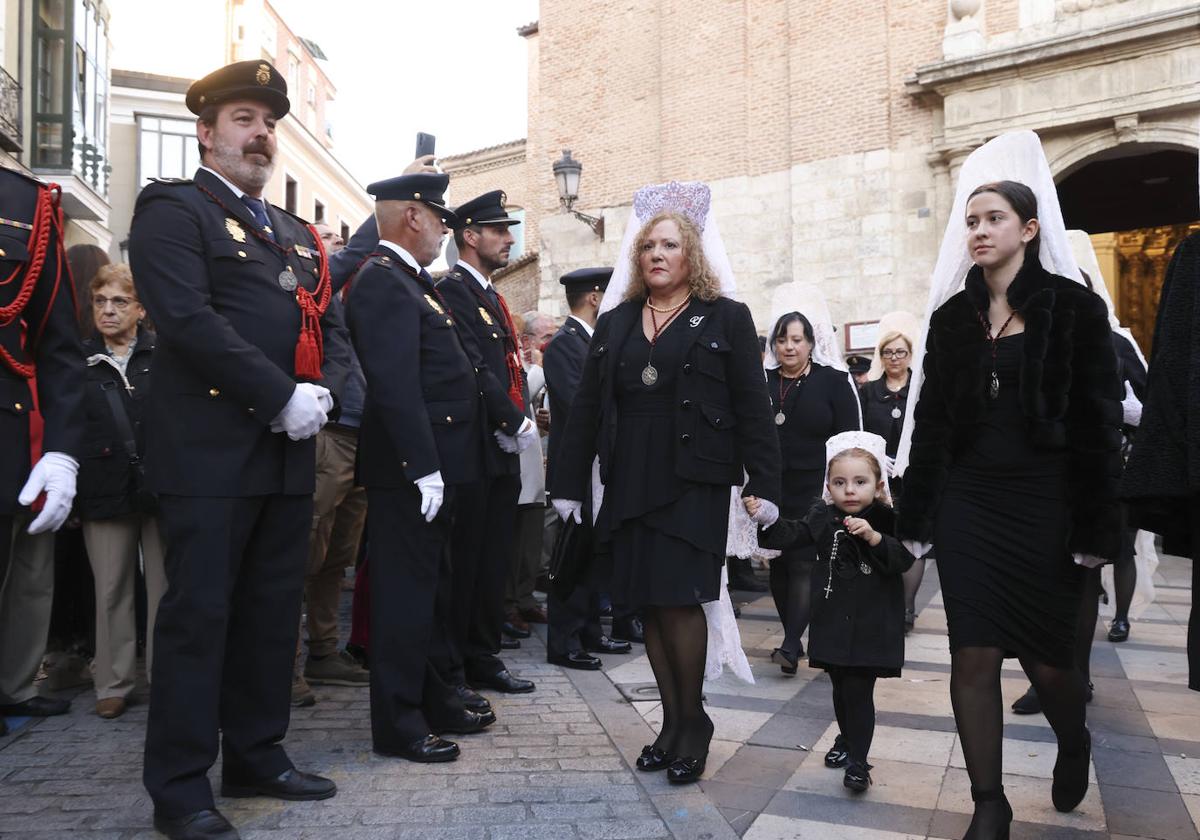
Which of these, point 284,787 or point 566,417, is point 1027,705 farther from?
point 284,787

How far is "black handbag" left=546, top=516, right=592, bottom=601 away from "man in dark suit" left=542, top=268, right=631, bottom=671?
39.2 inches

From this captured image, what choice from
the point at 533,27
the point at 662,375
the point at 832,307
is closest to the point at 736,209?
the point at 832,307

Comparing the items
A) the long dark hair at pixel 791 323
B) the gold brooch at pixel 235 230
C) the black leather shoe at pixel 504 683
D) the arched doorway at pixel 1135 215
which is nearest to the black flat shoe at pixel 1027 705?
the black leather shoe at pixel 504 683

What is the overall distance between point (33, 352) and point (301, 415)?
40.7 inches

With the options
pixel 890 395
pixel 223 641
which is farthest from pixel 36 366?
pixel 890 395

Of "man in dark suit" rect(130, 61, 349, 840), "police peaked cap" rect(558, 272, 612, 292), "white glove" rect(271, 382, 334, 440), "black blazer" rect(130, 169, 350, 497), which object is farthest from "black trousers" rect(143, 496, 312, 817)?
"police peaked cap" rect(558, 272, 612, 292)

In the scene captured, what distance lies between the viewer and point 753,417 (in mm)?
3863

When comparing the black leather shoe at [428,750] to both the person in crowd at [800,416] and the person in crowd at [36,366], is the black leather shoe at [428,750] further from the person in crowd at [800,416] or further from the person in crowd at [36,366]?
the person in crowd at [800,416]

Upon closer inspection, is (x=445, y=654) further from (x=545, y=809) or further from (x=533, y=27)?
(x=533, y=27)

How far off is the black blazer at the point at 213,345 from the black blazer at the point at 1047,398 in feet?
6.80

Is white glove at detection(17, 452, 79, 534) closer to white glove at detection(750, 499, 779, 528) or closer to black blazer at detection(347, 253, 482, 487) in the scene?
black blazer at detection(347, 253, 482, 487)

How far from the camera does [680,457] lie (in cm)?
376

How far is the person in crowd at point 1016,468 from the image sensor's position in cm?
310

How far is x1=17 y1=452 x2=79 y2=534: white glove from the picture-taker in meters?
3.23
